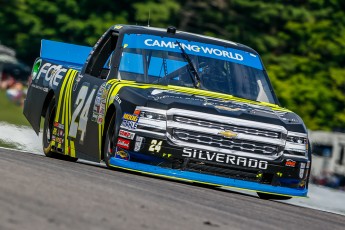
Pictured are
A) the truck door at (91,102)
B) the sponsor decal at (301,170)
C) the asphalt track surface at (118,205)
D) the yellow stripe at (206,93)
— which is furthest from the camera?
the truck door at (91,102)

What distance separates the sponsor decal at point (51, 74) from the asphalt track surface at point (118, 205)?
2458mm

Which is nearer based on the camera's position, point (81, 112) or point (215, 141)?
point (215, 141)

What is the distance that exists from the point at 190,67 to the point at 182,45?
1.16 feet

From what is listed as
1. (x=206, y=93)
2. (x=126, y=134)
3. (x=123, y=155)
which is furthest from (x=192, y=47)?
(x=123, y=155)

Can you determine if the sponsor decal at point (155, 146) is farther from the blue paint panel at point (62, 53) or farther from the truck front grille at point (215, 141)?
the blue paint panel at point (62, 53)

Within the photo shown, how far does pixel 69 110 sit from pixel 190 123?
2076 millimetres

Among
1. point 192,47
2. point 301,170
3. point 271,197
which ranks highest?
point 192,47

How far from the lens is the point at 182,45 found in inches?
467

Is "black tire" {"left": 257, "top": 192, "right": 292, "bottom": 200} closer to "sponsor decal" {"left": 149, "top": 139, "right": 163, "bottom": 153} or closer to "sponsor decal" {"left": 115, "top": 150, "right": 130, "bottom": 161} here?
"sponsor decal" {"left": 149, "top": 139, "right": 163, "bottom": 153}

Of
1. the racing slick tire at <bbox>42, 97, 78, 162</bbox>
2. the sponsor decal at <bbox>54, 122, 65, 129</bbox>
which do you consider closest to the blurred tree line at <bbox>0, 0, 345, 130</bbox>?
the racing slick tire at <bbox>42, 97, 78, 162</bbox>

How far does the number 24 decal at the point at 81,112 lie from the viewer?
11641mm

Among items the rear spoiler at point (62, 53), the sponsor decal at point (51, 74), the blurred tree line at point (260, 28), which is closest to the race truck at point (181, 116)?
the sponsor decal at point (51, 74)

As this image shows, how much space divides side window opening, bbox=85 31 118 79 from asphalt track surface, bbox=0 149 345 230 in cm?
191

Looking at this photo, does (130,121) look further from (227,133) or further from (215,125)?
(227,133)
